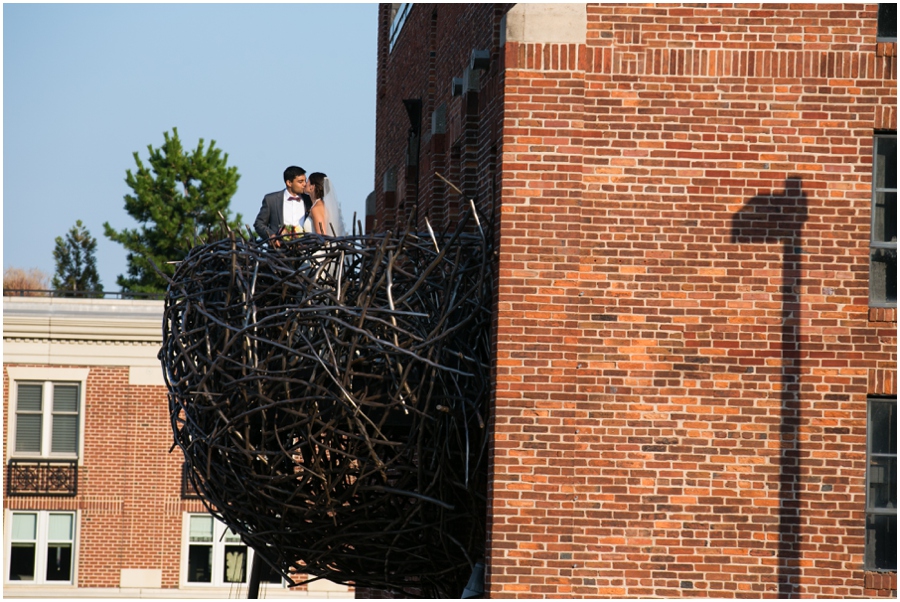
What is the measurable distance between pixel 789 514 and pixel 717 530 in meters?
0.57

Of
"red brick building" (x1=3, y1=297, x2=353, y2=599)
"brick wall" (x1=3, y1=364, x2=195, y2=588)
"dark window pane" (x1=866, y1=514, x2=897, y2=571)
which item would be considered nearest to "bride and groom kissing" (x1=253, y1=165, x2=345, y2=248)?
"dark window pane" (x1=866, y1=514, x2=897, y2=571)

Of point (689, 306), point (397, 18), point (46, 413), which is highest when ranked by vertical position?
point (397, 18)

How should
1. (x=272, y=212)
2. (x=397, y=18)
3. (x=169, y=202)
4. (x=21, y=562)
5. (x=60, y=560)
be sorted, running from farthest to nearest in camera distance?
(x=169, y=202), (x=21, y=562), (x=60, y=560), (x=397, y=18), (x=272, y=212)

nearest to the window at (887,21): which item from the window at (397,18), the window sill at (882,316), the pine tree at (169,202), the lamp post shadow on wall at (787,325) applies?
the lamp post shadow on wall at (787,325)

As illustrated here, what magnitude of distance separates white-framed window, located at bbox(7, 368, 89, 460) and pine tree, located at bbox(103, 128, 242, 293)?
13.7 meters

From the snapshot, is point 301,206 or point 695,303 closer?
point 695,303

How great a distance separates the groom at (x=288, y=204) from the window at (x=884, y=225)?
5136 mm

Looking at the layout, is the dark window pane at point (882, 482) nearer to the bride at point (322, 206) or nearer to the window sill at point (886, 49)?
the window sill at point (886, 49)

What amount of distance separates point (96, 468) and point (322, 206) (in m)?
21.0

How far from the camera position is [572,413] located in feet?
34.7

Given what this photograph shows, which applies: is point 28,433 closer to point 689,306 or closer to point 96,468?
point 96,468

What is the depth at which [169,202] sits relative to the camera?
160 feet

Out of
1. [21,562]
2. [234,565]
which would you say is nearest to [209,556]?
[234,565]

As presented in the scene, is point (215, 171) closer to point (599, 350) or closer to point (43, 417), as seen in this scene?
point (43, 417)
